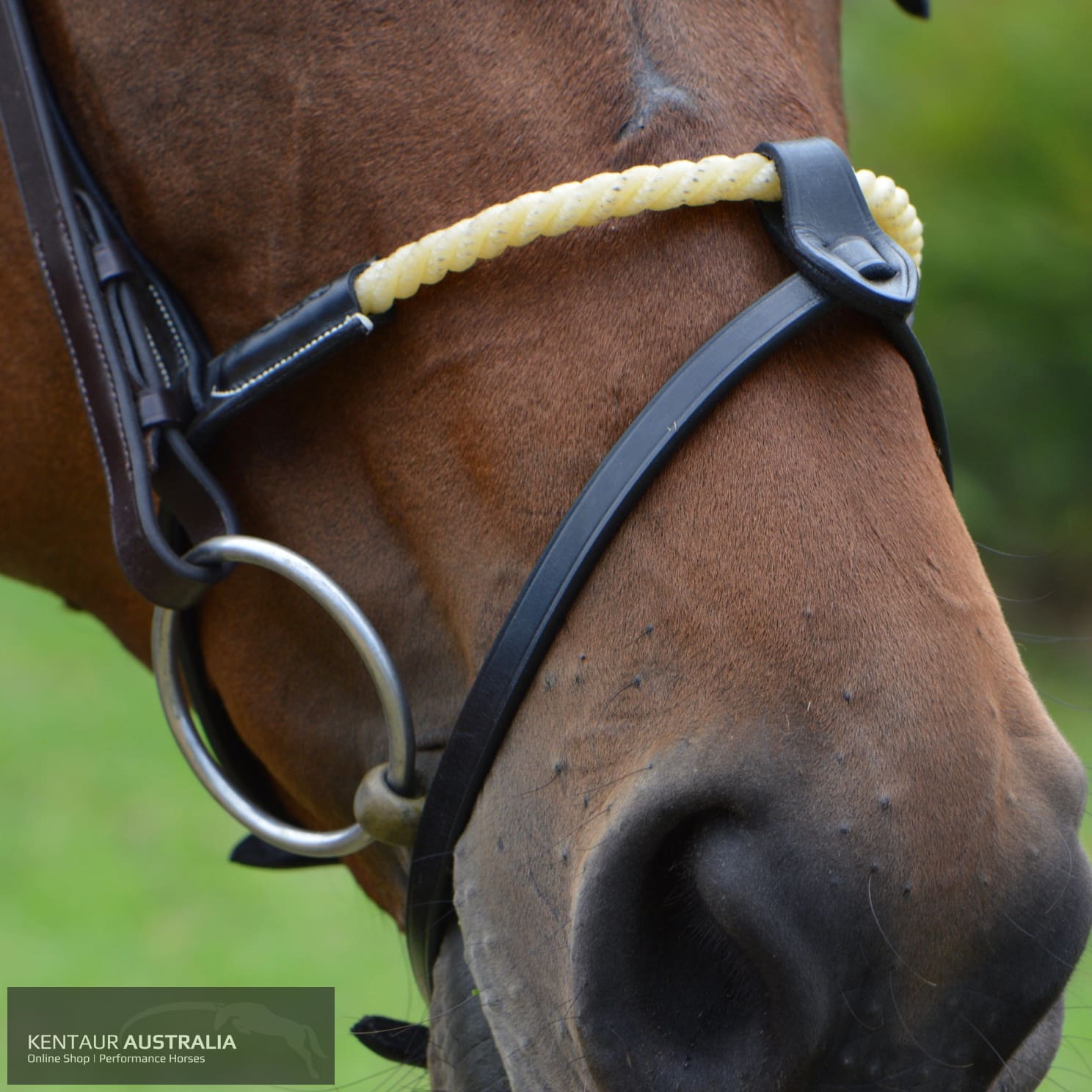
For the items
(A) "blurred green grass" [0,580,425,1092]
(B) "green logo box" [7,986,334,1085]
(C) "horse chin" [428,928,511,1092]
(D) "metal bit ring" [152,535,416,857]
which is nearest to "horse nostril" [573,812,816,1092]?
(C) "horse chin" [428,928,511,1092]

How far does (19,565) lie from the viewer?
5.13ft

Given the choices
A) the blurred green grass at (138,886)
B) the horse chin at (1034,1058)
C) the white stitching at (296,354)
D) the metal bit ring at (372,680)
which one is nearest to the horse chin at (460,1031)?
the metal bit ring at (372,680)

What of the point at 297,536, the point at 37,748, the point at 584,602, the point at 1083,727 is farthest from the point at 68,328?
the point at 1083,727

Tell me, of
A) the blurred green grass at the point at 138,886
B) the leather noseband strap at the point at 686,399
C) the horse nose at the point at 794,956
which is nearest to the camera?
the horse nose at the point at 794,956

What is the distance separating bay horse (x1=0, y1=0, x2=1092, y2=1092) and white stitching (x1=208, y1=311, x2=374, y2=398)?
0.15 feet

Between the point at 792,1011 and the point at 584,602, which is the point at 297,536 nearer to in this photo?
the point at 584,602

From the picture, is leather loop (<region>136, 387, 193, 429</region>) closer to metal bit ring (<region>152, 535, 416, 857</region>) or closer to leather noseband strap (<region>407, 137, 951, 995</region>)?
metal bit ring (<region>152, 535, 416, 857</region>)

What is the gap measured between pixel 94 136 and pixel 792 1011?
3.17 feet

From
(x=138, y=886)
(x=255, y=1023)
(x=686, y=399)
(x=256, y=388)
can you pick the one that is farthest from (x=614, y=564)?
(x=138, y=886)

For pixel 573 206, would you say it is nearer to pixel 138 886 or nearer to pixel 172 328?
pixel 172 328

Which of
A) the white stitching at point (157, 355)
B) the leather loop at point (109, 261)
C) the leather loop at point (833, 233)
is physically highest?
the leather loop at point (833, 233)

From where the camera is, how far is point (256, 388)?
1175 mm

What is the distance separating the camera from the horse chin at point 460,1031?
1.11 m

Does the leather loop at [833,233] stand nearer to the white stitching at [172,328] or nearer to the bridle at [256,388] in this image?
the bridle at [256,388]
